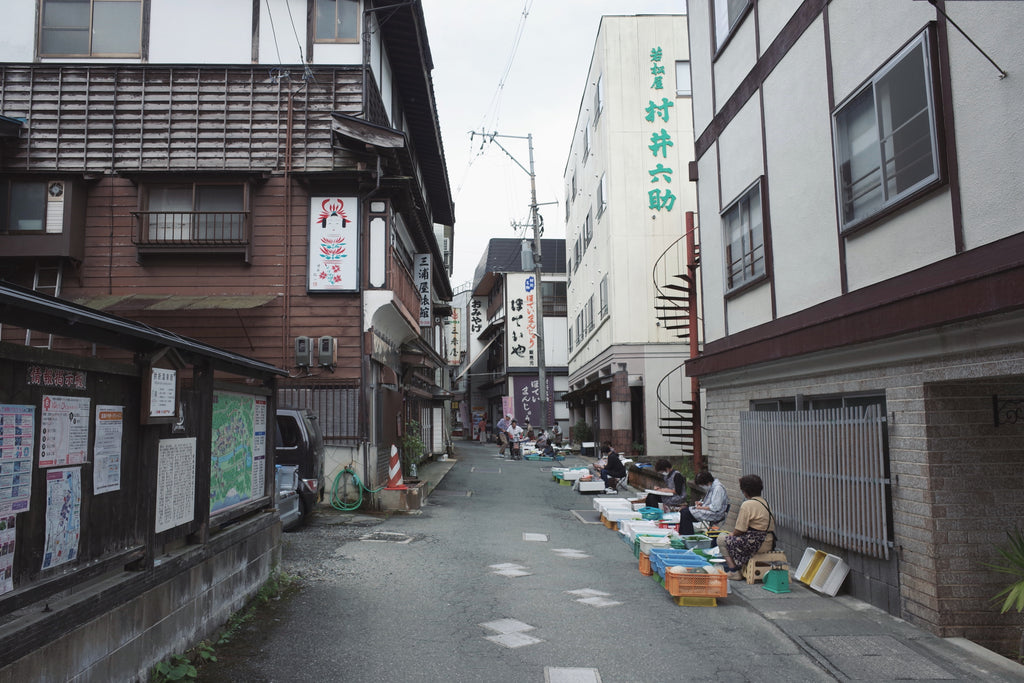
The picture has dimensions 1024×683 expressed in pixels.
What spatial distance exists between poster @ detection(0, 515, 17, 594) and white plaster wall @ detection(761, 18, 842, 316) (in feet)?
24.3

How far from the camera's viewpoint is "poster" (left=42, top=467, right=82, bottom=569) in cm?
387

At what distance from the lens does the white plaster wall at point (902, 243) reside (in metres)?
6.06

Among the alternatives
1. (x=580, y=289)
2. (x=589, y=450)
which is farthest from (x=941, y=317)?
(x=580, y=289)

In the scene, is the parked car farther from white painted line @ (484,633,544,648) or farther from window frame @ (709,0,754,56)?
window frame @ (709,0,754,56)

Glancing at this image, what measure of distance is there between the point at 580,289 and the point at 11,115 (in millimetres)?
24513

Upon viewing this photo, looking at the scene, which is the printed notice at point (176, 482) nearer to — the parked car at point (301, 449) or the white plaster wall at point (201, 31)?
the parked car at point (301, 449)

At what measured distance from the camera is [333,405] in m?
14.7

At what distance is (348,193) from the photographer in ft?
49.7

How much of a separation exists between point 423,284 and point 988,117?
648 inches

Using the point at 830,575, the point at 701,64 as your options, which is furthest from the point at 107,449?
the point at 701,64

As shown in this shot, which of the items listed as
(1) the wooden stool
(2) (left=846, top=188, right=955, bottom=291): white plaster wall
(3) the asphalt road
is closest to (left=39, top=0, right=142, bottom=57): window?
(3) the asphalt road

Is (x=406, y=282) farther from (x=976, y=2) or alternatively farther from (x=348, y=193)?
(x=976, y=2)

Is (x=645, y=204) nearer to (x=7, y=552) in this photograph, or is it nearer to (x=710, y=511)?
(x=710, y=511)

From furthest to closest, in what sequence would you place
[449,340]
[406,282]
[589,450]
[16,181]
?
[449,340] → [589,450] → [406,282] → [16,181]
